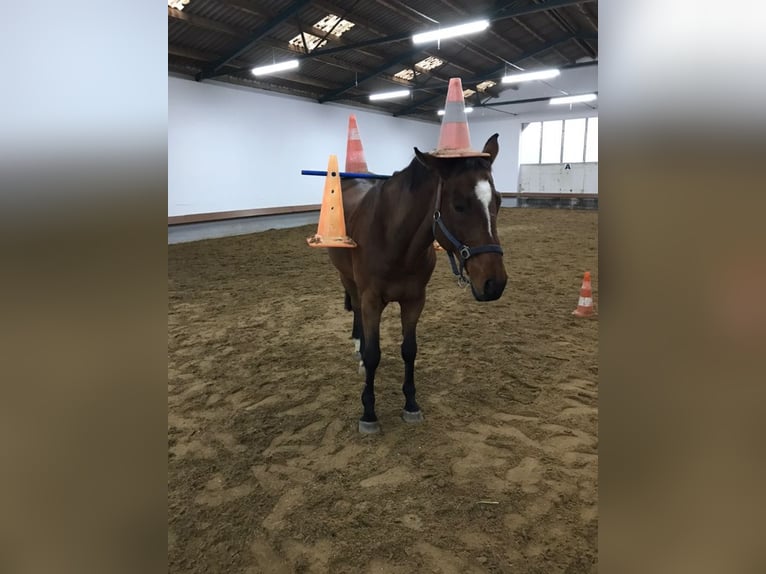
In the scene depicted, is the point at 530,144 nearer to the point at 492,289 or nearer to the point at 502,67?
the point at 502,67

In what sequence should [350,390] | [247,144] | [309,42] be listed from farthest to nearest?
[247,144], [309,42], [350,390]

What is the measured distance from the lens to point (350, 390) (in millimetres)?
3219

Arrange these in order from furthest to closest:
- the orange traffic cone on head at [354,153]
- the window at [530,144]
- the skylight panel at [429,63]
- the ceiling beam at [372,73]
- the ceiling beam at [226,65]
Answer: the window at [530,144], the skylight panel at [429,63], the ceiling beam at [372,73], the ceiling beam at [226,65], the orange traffic cone on head at [354,153]

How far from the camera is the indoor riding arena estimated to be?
6.19 feet

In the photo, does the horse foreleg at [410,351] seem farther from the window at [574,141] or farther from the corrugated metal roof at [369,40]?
the window at [574,141]

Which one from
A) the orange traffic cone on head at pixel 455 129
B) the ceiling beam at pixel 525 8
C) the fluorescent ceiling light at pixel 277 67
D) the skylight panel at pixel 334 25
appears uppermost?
the skylight panel at pixel 334 25

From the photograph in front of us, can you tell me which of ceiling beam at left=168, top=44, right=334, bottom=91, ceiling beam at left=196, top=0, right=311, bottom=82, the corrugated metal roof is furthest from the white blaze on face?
ceiling beam at left=168, top=44, right=334, bottom=91

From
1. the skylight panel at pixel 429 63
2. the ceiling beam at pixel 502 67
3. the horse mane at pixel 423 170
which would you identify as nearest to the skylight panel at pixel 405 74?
the skylight panel at pixel 429 63

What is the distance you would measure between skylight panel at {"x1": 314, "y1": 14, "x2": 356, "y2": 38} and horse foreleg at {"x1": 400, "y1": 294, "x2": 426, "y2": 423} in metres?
9.49

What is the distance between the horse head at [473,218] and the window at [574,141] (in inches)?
759

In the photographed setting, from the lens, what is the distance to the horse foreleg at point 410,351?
2.80 metres

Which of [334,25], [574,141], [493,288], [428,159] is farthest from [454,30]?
[574,141]

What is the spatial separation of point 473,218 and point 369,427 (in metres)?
1.38
